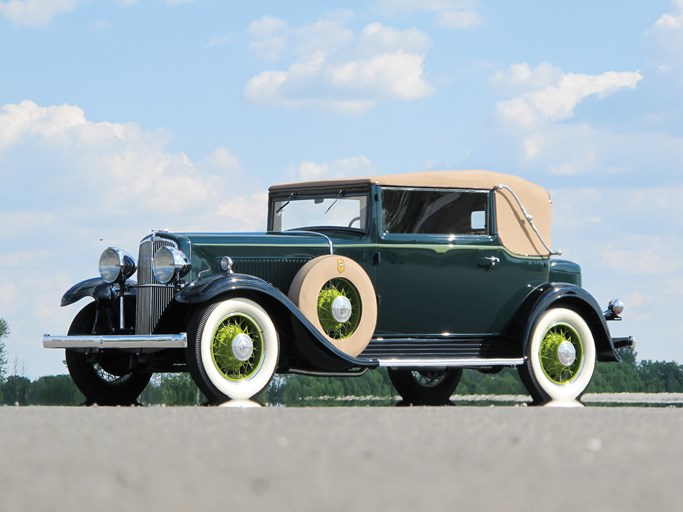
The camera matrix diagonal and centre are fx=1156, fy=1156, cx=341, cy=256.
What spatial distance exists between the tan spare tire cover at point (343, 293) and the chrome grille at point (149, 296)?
3.64ft

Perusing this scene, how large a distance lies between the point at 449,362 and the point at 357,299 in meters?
1.16

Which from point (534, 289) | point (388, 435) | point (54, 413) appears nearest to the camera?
point (388, 435)

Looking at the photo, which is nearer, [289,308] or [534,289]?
[289,308]

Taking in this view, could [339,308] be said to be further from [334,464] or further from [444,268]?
[334,464]

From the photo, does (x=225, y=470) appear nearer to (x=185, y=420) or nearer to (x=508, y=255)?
(x=185, y=420)

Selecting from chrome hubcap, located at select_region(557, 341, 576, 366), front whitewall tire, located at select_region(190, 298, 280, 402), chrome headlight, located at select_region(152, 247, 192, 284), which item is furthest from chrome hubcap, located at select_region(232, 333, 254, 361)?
chrome hubcap, located at select_region(557, 341, 576, 366)

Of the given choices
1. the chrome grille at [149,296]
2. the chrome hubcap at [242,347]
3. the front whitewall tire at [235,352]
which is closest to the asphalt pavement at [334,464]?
the front whitewall tire at [235,352]

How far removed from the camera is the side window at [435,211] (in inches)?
433

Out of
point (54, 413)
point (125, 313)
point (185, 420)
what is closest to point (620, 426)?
point (185, 420)

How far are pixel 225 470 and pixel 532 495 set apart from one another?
121 centimetres

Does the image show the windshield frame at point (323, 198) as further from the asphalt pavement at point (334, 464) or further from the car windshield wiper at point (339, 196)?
the asphalt pavement at point (334, 464)

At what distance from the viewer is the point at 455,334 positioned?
1124 cm

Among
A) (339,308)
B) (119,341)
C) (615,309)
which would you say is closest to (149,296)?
(119,341)

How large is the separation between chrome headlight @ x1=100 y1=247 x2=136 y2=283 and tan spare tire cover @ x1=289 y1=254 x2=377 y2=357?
5.45 feet
